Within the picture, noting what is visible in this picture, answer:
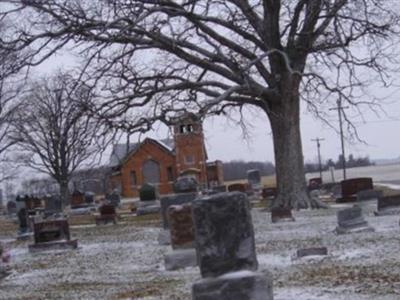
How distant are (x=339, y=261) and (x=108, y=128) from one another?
13561 millimetres

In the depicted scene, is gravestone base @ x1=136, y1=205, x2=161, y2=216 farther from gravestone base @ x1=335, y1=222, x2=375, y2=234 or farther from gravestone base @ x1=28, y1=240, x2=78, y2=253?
gravestone base @ x1=335, y1=222, x2=375, y2=234

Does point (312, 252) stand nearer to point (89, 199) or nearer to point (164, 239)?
point (164, 239)

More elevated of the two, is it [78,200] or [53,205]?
[78,200]

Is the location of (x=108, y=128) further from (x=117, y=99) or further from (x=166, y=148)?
(x=166, y=148)

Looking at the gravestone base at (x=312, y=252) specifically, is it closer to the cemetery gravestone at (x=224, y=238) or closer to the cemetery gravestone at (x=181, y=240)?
the cemetery gravestone at (x=181, y=240)

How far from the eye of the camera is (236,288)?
742 cm

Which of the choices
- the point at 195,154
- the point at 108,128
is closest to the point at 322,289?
the point at 108,128

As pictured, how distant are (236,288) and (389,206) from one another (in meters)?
12.7

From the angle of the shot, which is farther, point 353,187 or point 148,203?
point 148,203

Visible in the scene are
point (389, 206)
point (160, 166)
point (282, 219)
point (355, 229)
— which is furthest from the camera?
point (160, 166)

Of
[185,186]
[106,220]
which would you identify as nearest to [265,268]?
[185,186]

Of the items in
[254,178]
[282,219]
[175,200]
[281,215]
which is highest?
[254,178]

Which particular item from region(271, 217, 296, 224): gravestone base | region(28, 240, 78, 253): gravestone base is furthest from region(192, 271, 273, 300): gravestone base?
region(271, 217, 296, 224): gravestone base

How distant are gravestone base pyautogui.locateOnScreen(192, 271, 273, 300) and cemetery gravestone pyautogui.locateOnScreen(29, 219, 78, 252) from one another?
1190cm
